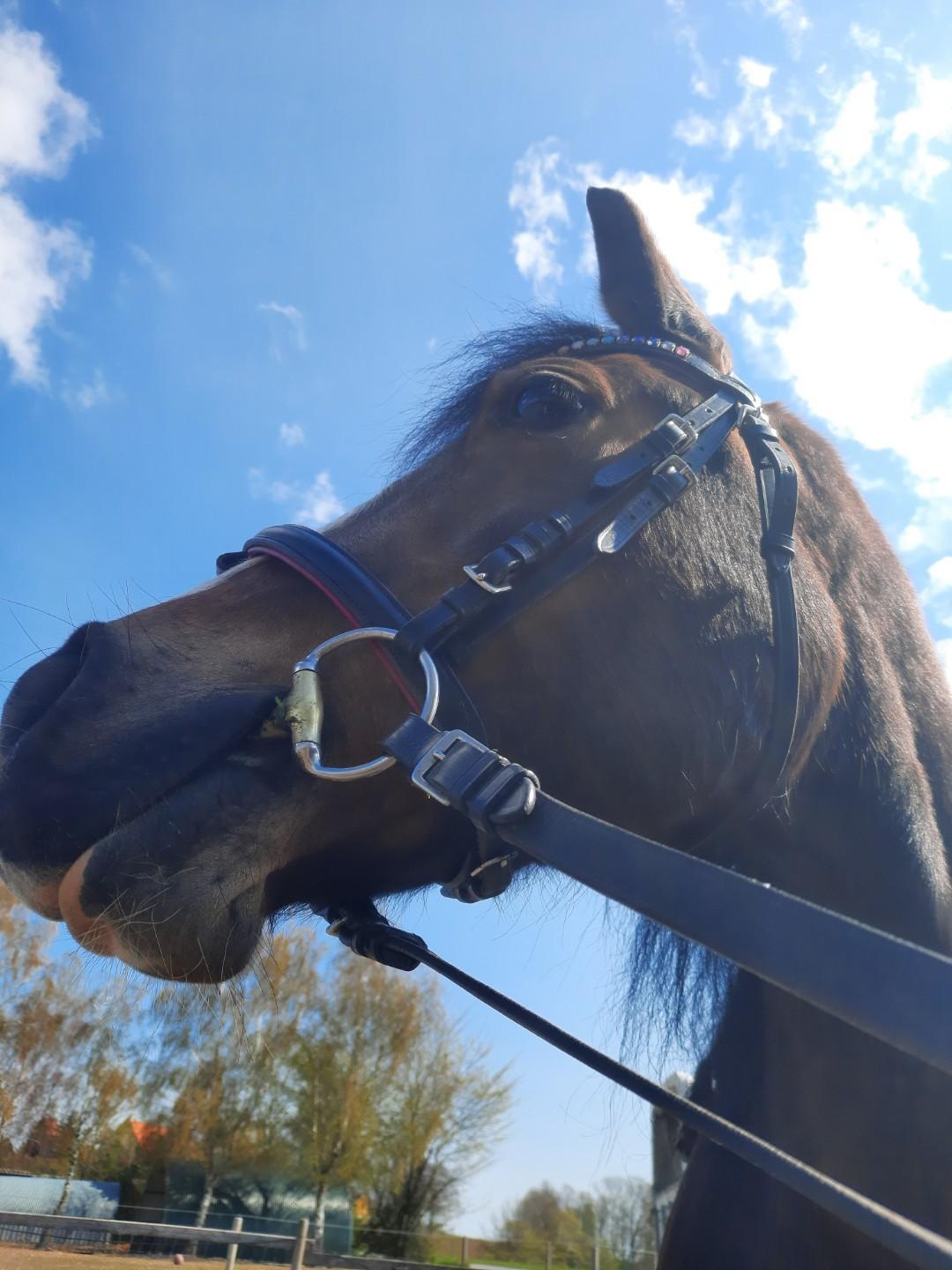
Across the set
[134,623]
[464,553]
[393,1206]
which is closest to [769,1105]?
[464,553]

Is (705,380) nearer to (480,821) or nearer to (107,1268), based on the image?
(480,821)

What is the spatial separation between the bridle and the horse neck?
206 millimetres

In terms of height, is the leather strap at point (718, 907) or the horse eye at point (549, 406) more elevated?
the horse eye at point (549, 406)

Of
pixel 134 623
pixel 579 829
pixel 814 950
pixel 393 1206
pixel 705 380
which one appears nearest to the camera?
pixel 814 950

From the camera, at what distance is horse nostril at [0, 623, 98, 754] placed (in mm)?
1600

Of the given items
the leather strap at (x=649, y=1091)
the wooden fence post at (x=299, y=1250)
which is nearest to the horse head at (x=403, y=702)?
the leather strap at (x=649, y=1091)

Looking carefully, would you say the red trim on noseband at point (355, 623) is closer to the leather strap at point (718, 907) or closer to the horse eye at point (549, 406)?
the leather strap at point (718, 907)

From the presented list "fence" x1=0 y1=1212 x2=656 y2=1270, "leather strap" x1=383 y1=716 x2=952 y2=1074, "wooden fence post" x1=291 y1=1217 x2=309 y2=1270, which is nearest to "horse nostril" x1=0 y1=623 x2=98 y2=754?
"leather strap" x1=383 y1=716 x2=952 y2=1074

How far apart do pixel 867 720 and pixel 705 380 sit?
3.43 ft

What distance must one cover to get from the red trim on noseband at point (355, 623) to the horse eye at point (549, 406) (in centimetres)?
72

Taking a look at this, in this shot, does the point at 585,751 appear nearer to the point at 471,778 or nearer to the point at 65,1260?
the point at 471,778

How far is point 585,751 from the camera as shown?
184 centimetres

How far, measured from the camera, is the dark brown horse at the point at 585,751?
1546 millimetres

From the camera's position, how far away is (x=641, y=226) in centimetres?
277
